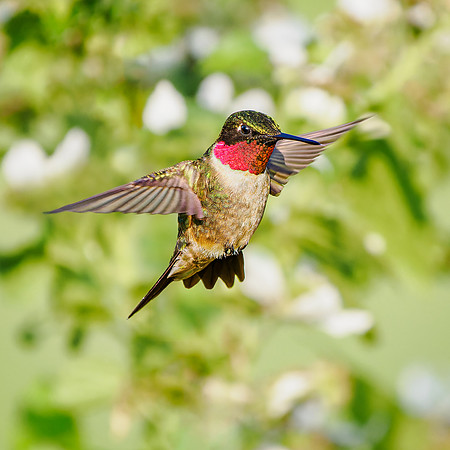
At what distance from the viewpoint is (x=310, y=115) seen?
463mm

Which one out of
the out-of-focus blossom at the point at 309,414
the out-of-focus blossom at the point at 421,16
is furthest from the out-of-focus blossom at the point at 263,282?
the out-of-focus blossom at the point at 421,16

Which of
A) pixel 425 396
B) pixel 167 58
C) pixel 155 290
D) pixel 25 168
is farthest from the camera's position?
pixel 425 396

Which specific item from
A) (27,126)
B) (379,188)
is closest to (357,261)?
(379,188)

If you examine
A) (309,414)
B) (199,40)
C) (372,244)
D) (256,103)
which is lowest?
(309,414)

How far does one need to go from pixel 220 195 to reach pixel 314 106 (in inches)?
12.5

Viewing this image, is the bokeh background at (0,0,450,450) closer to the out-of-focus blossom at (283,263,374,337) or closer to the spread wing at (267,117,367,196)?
the out-of-focus blossom at (283,263,374,337)

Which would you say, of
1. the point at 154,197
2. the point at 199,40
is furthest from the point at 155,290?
the point at 199,40

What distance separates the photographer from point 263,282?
499 mm

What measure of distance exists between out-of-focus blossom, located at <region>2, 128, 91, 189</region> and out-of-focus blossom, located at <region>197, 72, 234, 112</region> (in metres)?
0.11

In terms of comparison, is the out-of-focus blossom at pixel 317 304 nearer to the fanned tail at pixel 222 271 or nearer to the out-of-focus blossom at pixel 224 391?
the out-of-focus blossom at pixel 224 391

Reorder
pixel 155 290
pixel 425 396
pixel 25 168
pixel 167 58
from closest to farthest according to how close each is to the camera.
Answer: pixel 155 290 → pixel 25 168 → pixel 167 58 → pixel 425 396

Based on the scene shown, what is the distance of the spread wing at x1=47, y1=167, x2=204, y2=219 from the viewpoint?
0.14m

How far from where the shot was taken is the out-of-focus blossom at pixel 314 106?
44 centimetres

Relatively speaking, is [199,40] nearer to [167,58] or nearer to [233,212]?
[167,58]
